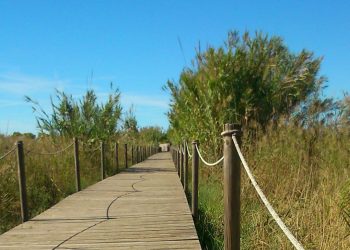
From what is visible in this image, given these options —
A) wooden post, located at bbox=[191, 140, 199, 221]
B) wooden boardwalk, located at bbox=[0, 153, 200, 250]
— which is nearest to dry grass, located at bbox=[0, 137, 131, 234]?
wooden boardwalk, located at bbox=[0, 153, 200, 250]

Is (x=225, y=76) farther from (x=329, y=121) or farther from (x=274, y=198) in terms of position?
(x=274, y=198)

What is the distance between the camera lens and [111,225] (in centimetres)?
529

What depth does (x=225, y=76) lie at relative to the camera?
10141mm

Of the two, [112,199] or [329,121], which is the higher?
[329,121]

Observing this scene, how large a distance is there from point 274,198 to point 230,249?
7.03ft

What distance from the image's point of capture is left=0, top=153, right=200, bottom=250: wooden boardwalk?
4422 mm

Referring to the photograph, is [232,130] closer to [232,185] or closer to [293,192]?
[232,185]

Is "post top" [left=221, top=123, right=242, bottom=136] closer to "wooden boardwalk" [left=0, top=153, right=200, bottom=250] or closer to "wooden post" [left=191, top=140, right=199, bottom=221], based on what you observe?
"wooden boardwalk" [left=0, top=153, right=200, bottom=250]

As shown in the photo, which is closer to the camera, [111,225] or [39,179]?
[111,225]

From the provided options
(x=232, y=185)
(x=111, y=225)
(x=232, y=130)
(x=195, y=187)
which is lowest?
(x=111, y=225)

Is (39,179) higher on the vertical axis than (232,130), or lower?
lower

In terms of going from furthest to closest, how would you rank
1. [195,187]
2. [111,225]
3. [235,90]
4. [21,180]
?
[235,90] < [195,187] < [21,180] < [111,225]

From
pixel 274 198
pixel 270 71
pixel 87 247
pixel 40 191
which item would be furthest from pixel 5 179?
pixel 270 71

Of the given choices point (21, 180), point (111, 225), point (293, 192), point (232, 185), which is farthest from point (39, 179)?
point (232, 185)
